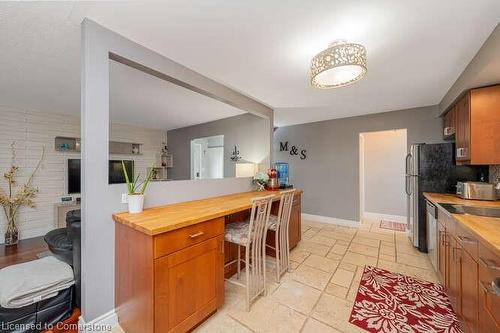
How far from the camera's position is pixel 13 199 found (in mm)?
3510

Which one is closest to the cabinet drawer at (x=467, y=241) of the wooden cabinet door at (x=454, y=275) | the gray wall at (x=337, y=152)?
the wooden cabinet door at (x=454, y=275)

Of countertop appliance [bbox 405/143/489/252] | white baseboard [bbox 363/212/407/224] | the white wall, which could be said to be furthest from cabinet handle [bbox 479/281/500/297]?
white baseboard [bbox 363/212/407/224]

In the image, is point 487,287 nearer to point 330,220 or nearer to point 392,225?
point 330,220

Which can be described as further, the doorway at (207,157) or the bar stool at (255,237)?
the doorway at (207,157)

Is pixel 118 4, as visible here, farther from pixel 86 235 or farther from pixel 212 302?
pixel 212 302

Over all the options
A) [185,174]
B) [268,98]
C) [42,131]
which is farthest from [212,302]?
[42,131]

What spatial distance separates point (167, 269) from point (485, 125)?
343 cm

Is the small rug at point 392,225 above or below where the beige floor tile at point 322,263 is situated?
below

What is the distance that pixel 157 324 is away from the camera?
1253mm

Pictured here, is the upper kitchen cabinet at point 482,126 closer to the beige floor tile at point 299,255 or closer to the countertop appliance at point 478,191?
the countertop appliance at point 478,191

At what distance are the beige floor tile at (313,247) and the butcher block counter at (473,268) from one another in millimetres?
1370

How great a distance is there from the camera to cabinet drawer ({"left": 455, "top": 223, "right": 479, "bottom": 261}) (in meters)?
1.21

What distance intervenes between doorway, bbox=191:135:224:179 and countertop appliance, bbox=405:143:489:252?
3.35 metres

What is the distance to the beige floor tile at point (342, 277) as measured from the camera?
7.11 feet
